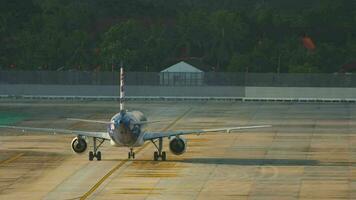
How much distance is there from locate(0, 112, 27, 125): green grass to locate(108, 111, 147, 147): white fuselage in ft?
115

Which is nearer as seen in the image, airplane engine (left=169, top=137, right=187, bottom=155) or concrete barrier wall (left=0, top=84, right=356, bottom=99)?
airplane engine (left=169, top=137, right=187, bottom=155)

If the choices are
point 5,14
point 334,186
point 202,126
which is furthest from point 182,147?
point 5,14

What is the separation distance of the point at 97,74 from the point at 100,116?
31603 mm

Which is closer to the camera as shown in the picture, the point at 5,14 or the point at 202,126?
the point at 202,126

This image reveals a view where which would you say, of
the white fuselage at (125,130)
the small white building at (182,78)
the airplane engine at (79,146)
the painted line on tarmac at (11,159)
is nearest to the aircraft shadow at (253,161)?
the white fuselage at (125,130)

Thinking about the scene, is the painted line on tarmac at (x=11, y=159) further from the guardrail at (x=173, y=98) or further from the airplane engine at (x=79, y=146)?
the guardrail at (x=173, y=98)

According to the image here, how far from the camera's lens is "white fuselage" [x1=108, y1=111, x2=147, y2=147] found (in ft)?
231

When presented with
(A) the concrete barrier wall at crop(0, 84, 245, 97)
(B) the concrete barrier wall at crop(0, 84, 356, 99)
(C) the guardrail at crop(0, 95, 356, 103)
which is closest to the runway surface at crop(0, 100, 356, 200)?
(C) the guardrail at crop(0, 95, 356, 103)

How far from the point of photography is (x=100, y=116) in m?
113

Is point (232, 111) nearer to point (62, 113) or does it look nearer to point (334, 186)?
point (62, 113)

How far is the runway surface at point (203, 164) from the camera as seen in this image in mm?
62562

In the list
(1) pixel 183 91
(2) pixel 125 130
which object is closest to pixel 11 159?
(2) pixel 125 130

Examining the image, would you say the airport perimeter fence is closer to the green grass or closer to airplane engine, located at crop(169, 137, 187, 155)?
the green grass

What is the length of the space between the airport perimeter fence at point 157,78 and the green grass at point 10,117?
2767cm
